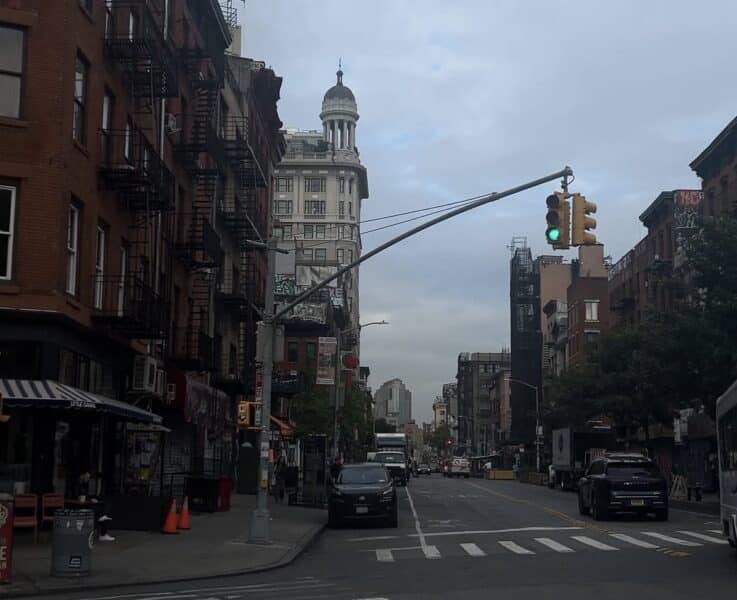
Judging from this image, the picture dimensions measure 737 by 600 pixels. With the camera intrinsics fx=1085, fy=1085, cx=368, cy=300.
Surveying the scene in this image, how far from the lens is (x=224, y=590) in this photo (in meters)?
16.0

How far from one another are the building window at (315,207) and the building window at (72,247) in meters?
116

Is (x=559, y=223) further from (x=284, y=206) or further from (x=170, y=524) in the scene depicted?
(x=284, y=206)

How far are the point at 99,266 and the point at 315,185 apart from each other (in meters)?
116

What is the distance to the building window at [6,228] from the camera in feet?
73.9

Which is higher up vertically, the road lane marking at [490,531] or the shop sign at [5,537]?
the shop sign at [5,537]

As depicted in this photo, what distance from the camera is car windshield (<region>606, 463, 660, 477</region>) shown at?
31078 mm

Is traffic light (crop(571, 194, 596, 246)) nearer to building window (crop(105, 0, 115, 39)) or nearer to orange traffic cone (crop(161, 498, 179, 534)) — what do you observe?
orange traffic cone (crop(161, 498, 179, 534))

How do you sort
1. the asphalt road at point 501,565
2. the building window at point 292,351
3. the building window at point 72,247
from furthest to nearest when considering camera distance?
the building window at point 292,351 < the building window at point 72,247 < the asphalt road at point 501,565

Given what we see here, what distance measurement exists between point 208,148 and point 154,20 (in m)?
6.85

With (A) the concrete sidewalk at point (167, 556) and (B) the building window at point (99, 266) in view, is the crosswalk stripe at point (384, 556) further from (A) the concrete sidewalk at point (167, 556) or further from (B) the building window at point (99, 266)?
(B) the building window at point (99, 266)

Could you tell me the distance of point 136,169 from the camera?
2648cm

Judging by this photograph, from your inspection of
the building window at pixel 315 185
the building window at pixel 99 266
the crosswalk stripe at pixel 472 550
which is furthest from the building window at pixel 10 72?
the building window at pixel 315 185

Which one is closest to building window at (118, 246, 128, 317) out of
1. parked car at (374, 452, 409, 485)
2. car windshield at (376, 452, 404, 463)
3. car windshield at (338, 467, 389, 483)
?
car windshield at (338, 467, 389, 483)

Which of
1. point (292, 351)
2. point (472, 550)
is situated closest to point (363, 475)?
point (472, 550)
